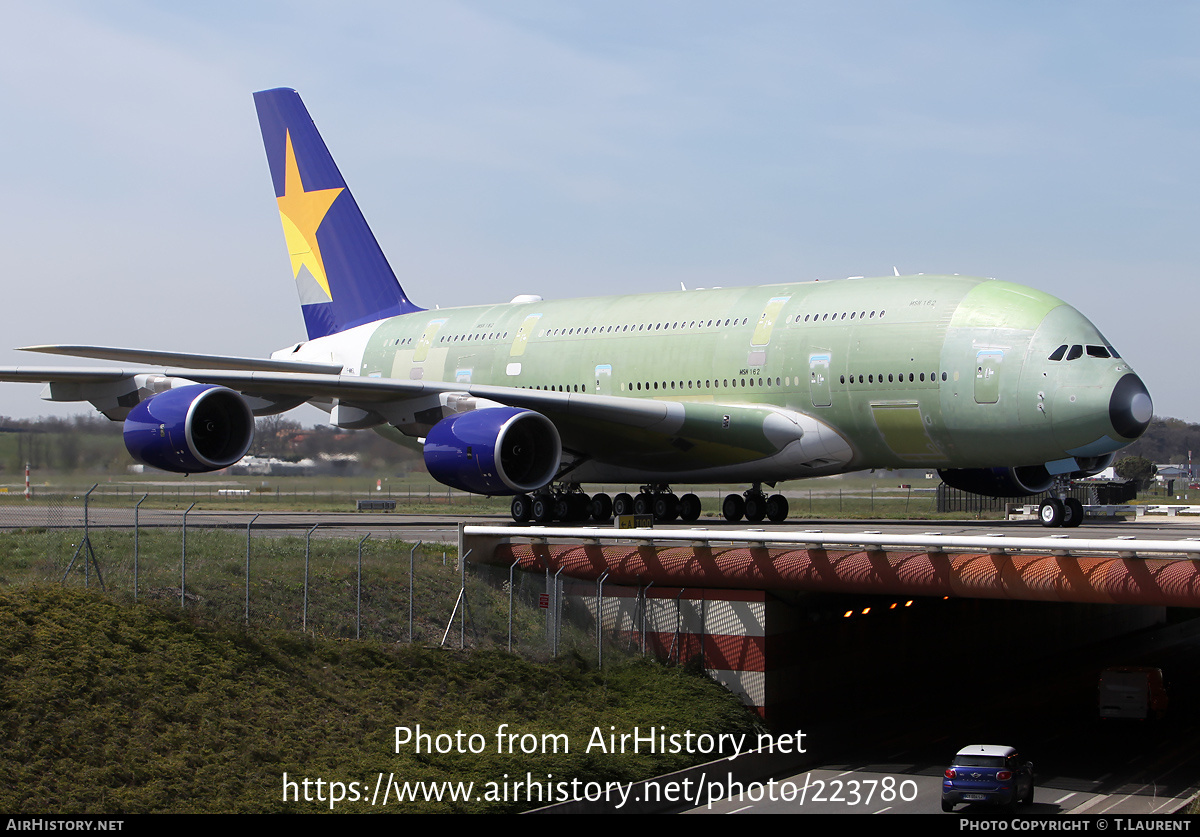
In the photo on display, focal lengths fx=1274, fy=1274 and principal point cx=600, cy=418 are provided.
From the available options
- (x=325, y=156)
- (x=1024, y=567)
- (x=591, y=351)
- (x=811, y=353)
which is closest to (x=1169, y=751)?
(x=1024, y=567)

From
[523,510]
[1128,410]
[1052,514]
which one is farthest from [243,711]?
[1128,410]

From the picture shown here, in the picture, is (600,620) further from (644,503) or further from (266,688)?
(266,688)

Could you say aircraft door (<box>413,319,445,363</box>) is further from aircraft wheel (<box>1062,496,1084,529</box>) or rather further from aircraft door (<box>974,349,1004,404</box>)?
aircraft wheel (<box>1062,496,1084,529</box>)

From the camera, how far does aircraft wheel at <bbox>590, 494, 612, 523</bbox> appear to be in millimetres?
29656

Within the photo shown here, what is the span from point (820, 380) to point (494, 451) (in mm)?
7109

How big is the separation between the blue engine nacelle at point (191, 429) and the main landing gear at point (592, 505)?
7.27m

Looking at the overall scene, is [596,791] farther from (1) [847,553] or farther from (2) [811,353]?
(2) [811,353]

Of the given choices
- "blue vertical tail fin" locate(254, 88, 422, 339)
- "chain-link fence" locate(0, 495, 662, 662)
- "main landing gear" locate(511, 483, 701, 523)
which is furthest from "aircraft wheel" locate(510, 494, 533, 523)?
"blue vertical tail fin" locate(254, 88, 422, 339)

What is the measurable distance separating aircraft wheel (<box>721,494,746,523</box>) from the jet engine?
15.6 ft

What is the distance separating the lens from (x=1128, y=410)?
2342 centimetres

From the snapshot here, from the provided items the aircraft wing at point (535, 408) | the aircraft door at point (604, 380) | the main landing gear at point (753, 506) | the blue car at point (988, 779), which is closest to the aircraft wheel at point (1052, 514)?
the aircraft wing at point (535, 408)
